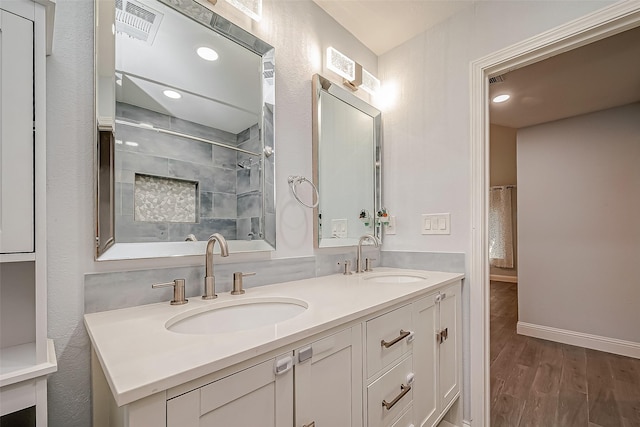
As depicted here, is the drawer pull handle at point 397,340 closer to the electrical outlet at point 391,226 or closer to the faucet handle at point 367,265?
the faucet handle at point 367,265

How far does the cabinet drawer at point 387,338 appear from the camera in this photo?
0.98 m

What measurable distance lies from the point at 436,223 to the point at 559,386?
60.3 inches

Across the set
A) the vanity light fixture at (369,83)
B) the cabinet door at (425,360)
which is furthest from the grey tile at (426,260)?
the vanity light fixture at (369,83)

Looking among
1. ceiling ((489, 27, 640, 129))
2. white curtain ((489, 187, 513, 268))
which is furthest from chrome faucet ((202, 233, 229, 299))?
white curtain ((489, 187, 513, 268))

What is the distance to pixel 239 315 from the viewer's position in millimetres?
1075

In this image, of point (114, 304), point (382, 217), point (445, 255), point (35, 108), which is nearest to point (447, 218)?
point (445, 255)

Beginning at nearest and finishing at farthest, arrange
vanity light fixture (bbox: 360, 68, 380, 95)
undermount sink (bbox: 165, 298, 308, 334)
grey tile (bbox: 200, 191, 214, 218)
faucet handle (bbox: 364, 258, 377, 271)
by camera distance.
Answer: undermount sink (bbox: 165, 298, 308, 334)
grey tile (bbox: 200, 191, 214, 218)
faucet handle (bbox: 364, 258, 377, 271)
vanity light fixture (bbox: 360, 68, 380, 95)

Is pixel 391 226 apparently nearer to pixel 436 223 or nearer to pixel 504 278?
pixel 436 223

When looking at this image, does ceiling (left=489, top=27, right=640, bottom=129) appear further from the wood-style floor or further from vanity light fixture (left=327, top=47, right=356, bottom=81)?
the wood-style floor

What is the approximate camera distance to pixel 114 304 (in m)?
0.94

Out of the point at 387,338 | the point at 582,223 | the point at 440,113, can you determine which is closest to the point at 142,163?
the point at 387,338

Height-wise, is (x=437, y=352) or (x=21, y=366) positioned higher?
(x=21, y=366)

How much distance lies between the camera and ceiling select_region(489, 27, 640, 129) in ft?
6.16

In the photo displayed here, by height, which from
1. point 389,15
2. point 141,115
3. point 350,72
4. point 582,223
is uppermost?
point 389,15
